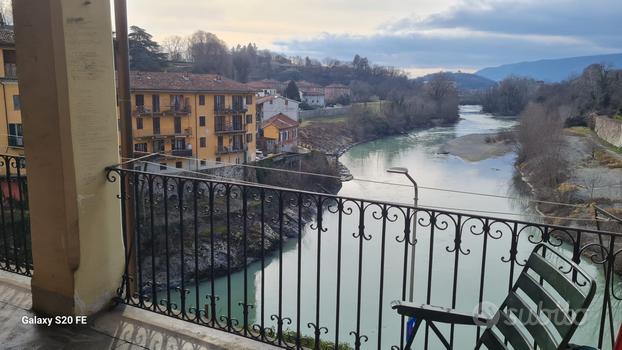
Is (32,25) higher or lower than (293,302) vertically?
higher

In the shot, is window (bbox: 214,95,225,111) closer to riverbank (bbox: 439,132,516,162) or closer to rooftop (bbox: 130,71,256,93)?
rooftop (bbox: 130,71,256,93)

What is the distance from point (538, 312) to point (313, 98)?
55136 millimetres

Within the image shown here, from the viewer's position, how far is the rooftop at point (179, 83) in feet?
71.9

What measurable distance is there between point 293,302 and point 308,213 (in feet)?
27.7

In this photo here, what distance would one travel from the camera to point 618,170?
2506 cm

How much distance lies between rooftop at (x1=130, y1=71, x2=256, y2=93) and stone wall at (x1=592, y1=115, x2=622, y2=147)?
81.6 ft

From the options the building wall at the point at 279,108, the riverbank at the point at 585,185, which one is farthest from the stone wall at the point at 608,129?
the building wall at the point at 279,108

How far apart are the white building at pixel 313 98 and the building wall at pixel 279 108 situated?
55.2ft

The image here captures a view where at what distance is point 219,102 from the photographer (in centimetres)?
2484

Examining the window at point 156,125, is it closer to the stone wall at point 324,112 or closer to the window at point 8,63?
the window at point 8,63

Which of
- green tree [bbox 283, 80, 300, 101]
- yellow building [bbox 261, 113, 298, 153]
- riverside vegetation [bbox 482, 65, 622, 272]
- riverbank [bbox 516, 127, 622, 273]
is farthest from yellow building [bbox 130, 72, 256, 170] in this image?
green tree [bbox 283, 80, 300, 101]

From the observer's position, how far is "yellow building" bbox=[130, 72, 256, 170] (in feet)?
72.4

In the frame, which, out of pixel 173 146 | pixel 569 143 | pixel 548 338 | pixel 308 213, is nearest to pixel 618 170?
pixel 569 143

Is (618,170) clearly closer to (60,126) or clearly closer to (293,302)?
(293,302)
